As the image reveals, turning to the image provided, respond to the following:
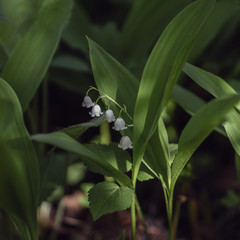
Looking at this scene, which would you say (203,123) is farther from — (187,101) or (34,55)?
(34,55)

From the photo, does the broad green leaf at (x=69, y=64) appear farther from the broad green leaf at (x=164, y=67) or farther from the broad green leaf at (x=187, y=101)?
the broad green leaf at (x=164, y=67)

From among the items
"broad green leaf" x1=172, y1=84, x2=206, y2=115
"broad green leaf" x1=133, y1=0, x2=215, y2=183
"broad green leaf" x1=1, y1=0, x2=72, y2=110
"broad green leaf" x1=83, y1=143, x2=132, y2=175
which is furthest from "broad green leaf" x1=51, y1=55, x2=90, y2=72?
"broad green leaf" x1=133, y1=0, x2=215, y2=183

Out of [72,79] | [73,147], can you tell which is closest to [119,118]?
[73,147]

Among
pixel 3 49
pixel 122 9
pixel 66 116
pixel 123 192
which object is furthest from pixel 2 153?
pixel 122 9

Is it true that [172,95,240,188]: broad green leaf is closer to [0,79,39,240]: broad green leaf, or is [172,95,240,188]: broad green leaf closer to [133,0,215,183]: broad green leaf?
[133,0,215,183]: broad green leaf

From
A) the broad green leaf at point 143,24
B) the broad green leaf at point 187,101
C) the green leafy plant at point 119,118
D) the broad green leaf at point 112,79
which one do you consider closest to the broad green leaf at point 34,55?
the green leafy plant at point 119,118
